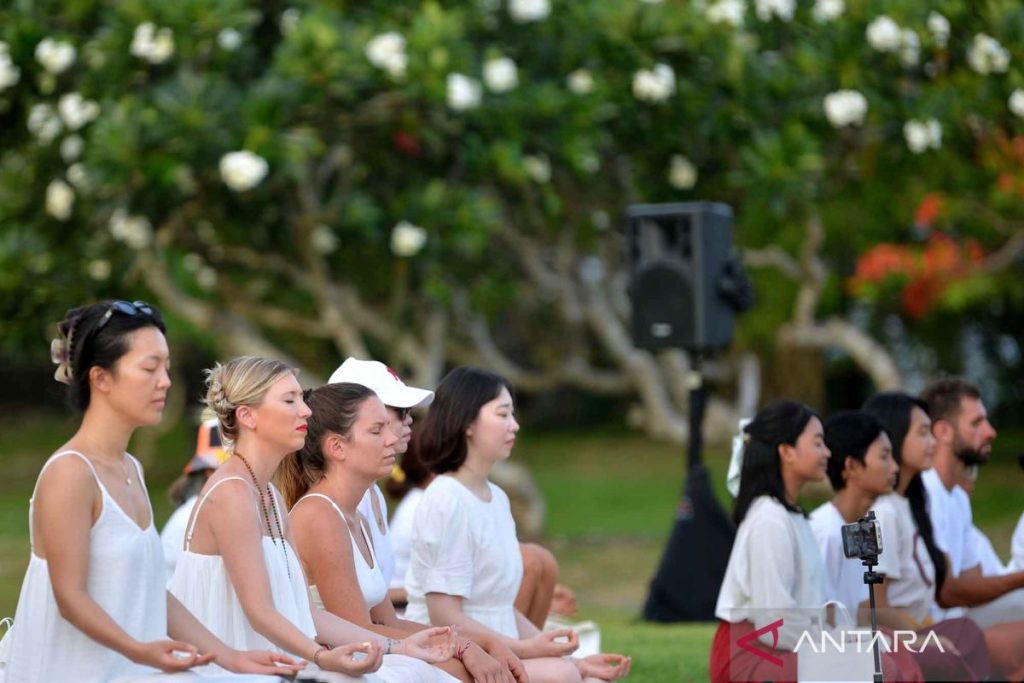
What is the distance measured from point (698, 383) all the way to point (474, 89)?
216 centimetres

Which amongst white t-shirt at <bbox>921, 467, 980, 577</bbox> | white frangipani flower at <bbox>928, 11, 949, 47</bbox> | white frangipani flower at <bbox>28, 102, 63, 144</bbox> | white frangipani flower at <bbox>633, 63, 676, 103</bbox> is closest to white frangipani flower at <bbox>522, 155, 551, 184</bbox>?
white frangipani flower at <bbox>633, 63, 676, 103</bbox>

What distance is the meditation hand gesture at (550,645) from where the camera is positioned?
190 inches

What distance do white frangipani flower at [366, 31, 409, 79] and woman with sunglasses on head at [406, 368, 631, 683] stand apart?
185 inches

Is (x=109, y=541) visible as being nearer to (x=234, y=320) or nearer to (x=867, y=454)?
(x=867, y=454)

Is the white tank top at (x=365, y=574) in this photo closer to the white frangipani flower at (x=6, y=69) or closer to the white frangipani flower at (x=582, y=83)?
the white frangipani flower at (x=6, y=69)

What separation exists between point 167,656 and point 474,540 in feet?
4.98

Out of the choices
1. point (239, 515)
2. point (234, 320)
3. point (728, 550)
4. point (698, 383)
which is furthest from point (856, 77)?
point (239, 515)

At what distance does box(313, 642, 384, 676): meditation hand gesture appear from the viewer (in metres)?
3.85

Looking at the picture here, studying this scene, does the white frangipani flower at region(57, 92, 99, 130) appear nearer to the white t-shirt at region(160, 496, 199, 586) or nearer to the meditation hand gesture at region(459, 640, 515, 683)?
the white t-shirt at region(160, 496, 199, 586)

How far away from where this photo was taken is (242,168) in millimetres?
9156

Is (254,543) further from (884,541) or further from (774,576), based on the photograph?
(884,541)

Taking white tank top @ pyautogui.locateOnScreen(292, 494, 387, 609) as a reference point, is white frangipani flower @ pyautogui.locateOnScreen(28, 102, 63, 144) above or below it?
above

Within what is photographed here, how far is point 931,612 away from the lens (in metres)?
5.86

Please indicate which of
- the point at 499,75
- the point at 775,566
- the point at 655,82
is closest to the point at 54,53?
the point at 499,75
